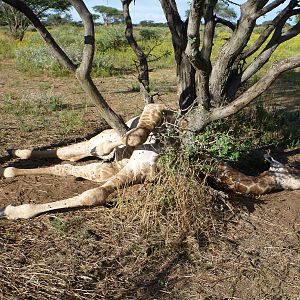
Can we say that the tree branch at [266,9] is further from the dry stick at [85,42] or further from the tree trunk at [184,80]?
the dry stick at [85,42]

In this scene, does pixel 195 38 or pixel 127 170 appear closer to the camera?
pixel 195 38

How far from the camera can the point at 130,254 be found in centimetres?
396

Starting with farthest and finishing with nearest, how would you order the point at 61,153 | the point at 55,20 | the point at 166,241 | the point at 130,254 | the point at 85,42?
1. the point at 55,20
2. the point at 61,153
3. the point at 85,42
4. the point at 166,241
5. the point at 130,254

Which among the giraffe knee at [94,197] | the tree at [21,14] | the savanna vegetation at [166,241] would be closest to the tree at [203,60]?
the savanna vegetation at [166,241]

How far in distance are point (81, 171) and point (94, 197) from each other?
0.89 meters

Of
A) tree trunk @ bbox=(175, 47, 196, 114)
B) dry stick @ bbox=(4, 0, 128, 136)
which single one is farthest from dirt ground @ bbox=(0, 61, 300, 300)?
tree trunk @ bbox=(175, 47, 196, 114)

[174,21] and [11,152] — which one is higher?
[174,21]

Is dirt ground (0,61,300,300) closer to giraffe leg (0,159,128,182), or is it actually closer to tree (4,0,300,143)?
giraffe leg (0,159,128,182)

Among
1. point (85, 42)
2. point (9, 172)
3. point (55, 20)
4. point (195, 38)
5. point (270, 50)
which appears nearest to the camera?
point (195, 38)

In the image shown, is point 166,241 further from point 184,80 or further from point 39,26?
point 184,80

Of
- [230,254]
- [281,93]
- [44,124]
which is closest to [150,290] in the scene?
[230,254]

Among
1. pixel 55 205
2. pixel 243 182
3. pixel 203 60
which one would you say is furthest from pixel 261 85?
pixel 55 205

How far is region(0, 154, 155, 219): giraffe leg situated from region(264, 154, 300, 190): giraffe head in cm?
152

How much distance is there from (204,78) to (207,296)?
7.79 feet
